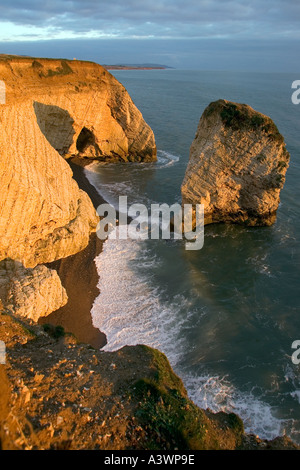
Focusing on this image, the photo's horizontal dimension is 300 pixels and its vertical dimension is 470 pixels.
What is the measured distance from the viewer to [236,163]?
21781 mm

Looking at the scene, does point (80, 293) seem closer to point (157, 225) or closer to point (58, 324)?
point (58, 324)

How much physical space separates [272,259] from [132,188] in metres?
14.4

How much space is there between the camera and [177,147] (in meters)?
42.4

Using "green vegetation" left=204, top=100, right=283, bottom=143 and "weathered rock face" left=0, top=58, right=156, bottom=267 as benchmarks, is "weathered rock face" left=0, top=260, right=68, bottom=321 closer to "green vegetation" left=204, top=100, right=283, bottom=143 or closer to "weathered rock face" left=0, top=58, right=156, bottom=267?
"weathered rock face" left=0, top=58, right=156, bottom=267

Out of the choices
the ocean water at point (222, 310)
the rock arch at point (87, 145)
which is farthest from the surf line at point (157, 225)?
the rock arch at point (87, 145)

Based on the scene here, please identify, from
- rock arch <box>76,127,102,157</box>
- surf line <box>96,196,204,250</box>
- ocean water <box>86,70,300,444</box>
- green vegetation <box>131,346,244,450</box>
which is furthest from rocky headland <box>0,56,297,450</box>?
rock arch <box>76,127,102,157</box>

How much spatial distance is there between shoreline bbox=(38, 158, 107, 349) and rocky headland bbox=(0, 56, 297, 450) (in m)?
0.09

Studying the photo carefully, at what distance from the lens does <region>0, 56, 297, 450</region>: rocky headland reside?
7.54 meters

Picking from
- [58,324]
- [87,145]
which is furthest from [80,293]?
[87,145]

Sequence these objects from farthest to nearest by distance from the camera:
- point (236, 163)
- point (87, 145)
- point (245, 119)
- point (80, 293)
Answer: point (87, 145), point (236, 163), point (245, 119), point (80, 293)

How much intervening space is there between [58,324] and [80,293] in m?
2.42

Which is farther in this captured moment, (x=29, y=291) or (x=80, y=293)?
(x=80, y=293)

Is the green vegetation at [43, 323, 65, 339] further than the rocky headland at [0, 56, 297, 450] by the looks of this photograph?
Yes
